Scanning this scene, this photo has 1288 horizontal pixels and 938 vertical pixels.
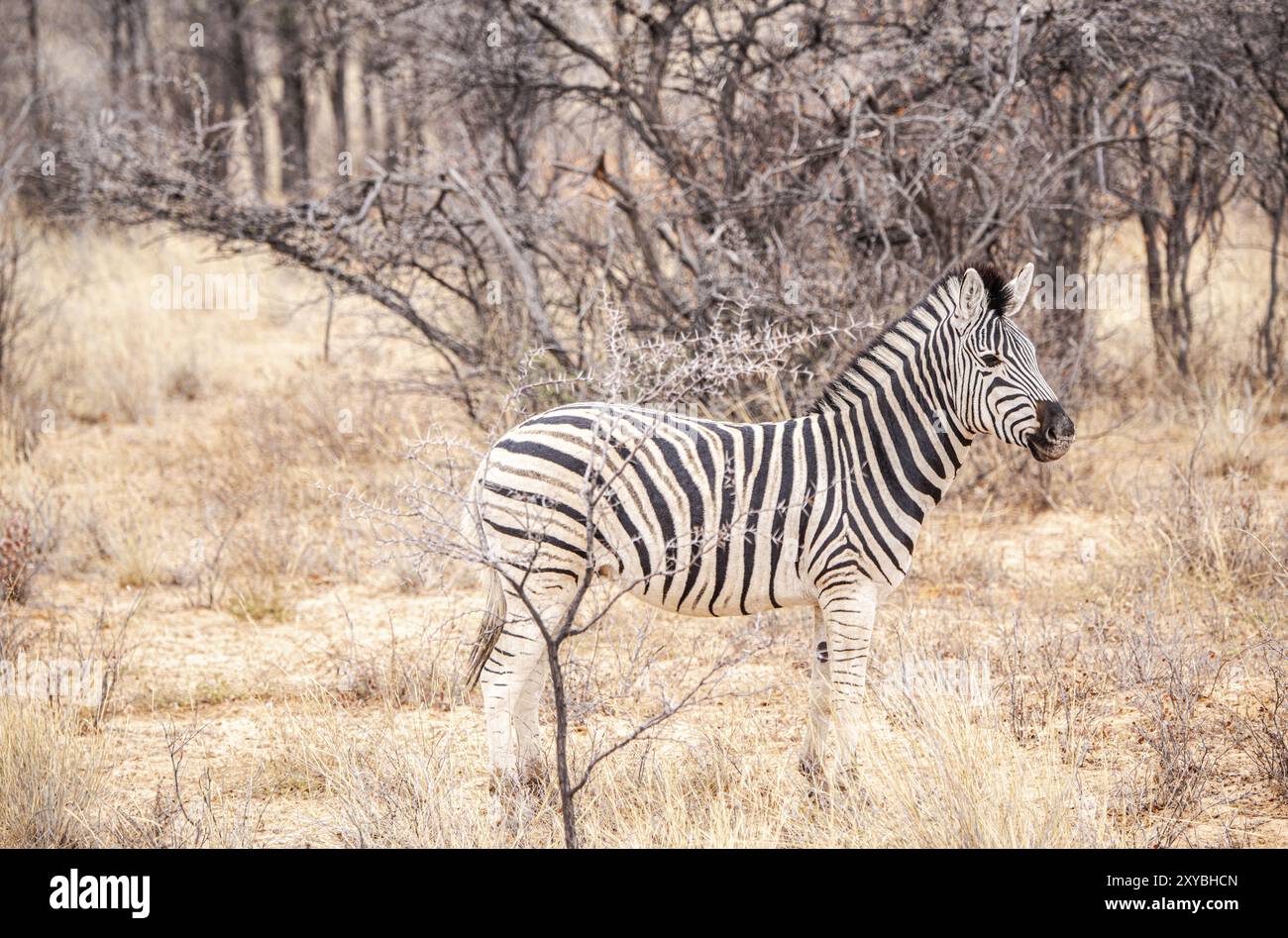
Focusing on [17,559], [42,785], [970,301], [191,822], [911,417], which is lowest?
[191,822]

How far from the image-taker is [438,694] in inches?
216

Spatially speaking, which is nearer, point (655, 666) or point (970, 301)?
point (970, 301)

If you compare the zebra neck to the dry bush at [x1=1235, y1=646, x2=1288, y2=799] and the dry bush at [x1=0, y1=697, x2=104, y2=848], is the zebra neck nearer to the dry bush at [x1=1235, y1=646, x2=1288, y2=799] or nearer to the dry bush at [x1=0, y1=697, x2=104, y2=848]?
the dry bush at [x1=1235, y1=646, x2=1288, y2=799]

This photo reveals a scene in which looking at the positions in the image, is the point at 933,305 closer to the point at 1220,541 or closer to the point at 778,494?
the point at 778,494

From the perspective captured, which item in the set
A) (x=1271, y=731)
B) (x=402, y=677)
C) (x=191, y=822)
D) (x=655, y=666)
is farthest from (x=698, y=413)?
(x=191, y=822)

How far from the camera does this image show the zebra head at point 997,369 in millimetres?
4047

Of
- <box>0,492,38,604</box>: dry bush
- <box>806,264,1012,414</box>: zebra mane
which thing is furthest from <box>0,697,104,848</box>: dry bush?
<box>806,264,1012,414</box>: zebra mane

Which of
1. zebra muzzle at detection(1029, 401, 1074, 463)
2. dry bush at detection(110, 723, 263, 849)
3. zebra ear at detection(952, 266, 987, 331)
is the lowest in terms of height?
dry bush at detection(110, 723, 263, 849)

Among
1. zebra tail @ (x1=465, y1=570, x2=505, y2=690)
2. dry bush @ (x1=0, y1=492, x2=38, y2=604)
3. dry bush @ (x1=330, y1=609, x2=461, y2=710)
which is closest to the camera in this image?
zebra tail @ (x1=465, y1=570, x2=505, y2=690)

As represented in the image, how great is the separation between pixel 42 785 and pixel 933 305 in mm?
3253

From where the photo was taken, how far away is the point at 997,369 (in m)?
4.08

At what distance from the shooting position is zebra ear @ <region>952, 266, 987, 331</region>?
409 centimetres
